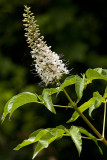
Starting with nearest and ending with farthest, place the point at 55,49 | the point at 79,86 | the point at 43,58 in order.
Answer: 1. the point at 79,86
2. the point at 43,58
3. the point at 55,49

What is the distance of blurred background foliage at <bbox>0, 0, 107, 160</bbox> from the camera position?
6512mm

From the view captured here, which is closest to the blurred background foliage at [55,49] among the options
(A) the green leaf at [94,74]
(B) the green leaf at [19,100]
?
(B) the green leaf at [19,100]

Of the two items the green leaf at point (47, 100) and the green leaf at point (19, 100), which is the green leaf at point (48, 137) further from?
the green leaf at point (19, 100)

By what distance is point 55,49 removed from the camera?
6809 mm

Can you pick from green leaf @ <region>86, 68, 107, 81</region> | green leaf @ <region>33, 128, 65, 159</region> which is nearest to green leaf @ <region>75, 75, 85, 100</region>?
green leaf @ <region>86, 68, 107, 81</region>

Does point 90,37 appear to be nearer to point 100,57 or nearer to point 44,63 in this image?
point 100,57

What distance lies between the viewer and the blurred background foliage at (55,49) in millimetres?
6512

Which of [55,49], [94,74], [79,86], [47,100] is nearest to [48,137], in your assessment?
[47,100]

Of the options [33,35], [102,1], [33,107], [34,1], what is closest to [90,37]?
[102,1]

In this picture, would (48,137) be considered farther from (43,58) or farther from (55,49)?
(55,49)

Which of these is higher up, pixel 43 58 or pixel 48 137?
pixel 43 58

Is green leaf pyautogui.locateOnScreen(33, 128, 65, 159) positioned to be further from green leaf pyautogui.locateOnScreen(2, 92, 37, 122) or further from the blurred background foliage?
the blurred background foliage

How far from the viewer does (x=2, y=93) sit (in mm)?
6477

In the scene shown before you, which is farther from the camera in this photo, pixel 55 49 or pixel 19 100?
pixel 55 49
